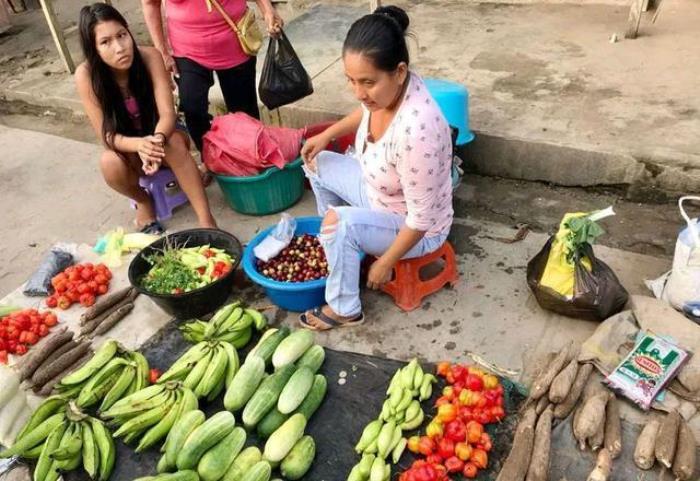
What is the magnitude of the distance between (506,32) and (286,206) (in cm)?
278

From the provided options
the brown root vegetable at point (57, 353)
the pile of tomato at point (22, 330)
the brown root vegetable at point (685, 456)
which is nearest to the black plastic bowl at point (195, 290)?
the brown root vegetable at point (57, 353)

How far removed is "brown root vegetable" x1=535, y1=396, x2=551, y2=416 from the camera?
92.7 inches

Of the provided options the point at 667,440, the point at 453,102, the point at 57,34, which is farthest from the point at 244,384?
the point at 57,34

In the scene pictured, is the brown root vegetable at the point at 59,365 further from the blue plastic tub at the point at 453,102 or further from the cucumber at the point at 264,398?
the blue plastic tub at the point at 453,102

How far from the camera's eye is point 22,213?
4.33 m

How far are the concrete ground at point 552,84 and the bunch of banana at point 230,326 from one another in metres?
1.99

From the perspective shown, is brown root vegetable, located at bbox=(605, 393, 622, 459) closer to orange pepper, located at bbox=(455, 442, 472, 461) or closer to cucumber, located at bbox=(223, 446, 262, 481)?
orange pepper, located at bbox=(455, 442, 472, 461)

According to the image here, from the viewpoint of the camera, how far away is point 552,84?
4336 mm

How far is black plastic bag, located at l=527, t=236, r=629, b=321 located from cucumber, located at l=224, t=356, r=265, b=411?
4.54ft

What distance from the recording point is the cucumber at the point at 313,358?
2.64 meters

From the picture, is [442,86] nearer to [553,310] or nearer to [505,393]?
[553,310]

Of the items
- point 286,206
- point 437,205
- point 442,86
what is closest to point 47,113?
point 286,206

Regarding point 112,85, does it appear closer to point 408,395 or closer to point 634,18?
point 408,395

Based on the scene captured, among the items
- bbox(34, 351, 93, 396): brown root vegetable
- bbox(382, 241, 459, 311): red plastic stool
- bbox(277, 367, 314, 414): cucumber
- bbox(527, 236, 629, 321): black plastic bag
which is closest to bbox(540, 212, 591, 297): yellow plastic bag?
bbox(527, 236, 629, 321): black plastic bag
